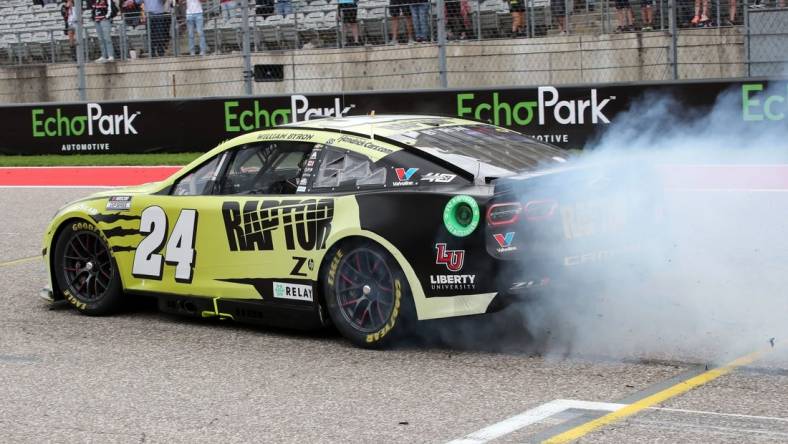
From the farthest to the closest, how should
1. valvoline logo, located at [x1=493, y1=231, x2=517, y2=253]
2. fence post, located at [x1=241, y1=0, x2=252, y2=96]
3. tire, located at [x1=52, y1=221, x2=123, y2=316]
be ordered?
fence post, located at [x1=241, y1=0, x2=252, y2=96] < tire, located at [x1=52, y1=221, x2=123, y2=316] < valvoline logo, located at [x1=493, y1=231, x2=517, y2=253]

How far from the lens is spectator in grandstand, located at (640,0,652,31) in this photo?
692 inches

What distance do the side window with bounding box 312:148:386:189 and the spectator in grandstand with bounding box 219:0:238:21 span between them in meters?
14.3

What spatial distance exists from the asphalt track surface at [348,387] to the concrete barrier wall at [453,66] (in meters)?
11.0

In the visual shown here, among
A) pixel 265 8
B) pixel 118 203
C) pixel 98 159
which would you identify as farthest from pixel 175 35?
pixel 118 203

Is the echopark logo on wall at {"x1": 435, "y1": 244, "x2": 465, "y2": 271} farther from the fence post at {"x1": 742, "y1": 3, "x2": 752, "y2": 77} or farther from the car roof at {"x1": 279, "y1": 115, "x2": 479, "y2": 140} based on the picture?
the fence post at {"x1": 742, "y1": 3, "x2": 752, "y2": 77}

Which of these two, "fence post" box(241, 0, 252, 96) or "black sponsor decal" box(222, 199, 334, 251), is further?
"fence post" box(241, 0, 252, 96)

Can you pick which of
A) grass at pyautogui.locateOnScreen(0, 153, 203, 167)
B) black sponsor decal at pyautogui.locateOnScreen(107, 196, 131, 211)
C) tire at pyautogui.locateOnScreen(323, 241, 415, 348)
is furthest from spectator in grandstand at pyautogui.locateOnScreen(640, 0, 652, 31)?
tire at pyautogui.locateOnScreen(323, 241, 415, 348)

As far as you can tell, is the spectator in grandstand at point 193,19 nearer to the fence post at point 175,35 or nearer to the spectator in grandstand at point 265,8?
the fence post at point 175,35

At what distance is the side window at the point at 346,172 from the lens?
6812 mm

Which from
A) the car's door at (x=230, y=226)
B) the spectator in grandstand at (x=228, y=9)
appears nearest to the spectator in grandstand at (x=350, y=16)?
the spectator in grandstand at (x=228, y=9)

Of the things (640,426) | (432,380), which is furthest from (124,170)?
(640,426)

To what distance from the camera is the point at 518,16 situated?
1866 cm

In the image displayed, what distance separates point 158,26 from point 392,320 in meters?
16.5

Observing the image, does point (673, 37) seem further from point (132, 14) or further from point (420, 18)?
point (132, 14)
